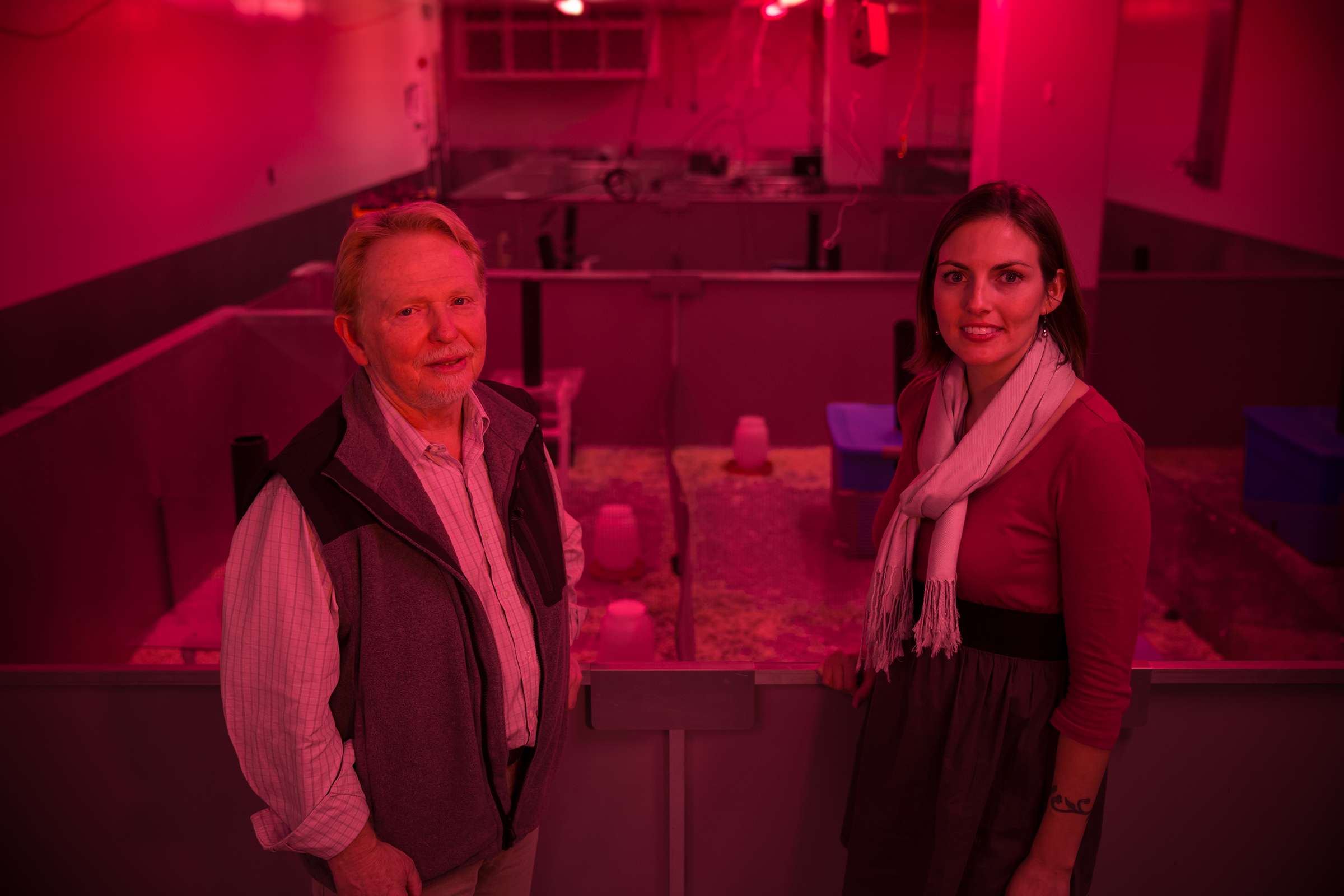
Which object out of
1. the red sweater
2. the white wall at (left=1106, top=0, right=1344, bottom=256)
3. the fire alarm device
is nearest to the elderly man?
the red sweater

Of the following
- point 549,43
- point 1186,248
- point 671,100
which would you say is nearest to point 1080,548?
point 1186,248

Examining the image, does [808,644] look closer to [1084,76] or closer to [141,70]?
[1084,76]

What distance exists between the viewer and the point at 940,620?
1011 mm

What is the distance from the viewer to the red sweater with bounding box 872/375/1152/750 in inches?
35.7

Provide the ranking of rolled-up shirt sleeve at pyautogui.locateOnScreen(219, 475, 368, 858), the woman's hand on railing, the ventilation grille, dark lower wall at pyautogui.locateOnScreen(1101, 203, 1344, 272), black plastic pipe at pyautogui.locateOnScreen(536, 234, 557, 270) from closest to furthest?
1. rolled-up shirt sleeve at pyautogui.locateOnScreen(219, 475, 368, 858)
2. the woman's hand on railing
3. black plastic pipe at pyautogui.locateOnScreen(536, 234, 557, 270)
4. dark lower wall at pyautogui.locateOnScreen(1101, 203, 1344, 272)
5. the ventilation grille

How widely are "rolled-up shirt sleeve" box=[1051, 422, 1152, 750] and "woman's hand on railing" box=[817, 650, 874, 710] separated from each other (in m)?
0.31

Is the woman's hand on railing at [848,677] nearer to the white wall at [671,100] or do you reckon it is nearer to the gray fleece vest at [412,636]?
the gray fleece vest at [412,636]

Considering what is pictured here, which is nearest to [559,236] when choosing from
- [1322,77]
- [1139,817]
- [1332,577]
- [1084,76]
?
[1084,76]

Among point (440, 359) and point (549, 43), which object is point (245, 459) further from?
point (549, 43)

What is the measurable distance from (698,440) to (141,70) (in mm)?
2835

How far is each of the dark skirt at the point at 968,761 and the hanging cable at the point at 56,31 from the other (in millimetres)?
3581

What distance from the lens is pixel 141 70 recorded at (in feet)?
13.4

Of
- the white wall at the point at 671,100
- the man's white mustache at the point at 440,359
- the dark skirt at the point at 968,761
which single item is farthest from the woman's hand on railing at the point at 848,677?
the white wall at the point at 671,100

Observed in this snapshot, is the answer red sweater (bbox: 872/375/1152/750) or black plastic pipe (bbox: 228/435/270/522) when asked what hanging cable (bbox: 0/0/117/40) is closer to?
black plastic pipe (bbox: 228/435/270/522)
